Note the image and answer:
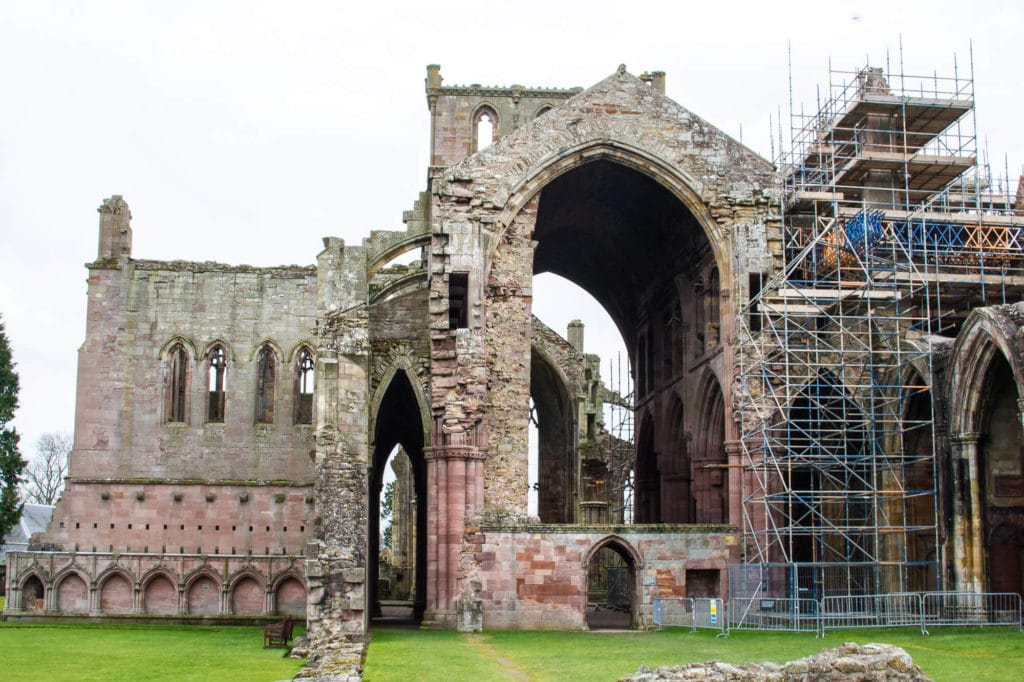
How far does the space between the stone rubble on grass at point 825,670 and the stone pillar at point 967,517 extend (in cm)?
1256

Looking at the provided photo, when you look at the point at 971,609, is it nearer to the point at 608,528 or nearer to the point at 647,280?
the point at 608,528

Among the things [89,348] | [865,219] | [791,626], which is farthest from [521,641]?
[89,348]

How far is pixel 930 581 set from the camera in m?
26.8

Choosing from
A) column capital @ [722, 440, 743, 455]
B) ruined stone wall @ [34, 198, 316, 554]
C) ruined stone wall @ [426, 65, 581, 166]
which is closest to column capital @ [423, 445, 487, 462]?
column capital @ [722, 440, 743, 455]

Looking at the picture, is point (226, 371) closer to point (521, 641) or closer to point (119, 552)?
point (119, 552)

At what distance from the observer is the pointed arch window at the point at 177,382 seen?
4072cm

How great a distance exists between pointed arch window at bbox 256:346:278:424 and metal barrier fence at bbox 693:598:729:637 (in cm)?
1909

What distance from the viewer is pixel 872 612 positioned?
83.7 ft

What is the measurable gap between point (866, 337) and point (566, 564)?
8260 mm

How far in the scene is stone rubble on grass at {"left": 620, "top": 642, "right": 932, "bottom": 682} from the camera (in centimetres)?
1304

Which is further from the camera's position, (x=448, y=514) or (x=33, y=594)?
(x=33, y=594)

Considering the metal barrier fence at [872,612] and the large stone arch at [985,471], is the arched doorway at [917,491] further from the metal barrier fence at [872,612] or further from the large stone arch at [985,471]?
the metal barrier fence at [872,612]

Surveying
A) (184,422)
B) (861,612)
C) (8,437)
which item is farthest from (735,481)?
(8,437)

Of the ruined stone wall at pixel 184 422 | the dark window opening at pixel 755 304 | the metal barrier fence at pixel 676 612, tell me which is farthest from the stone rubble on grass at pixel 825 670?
the ruined stone wall at pixel 184 422
